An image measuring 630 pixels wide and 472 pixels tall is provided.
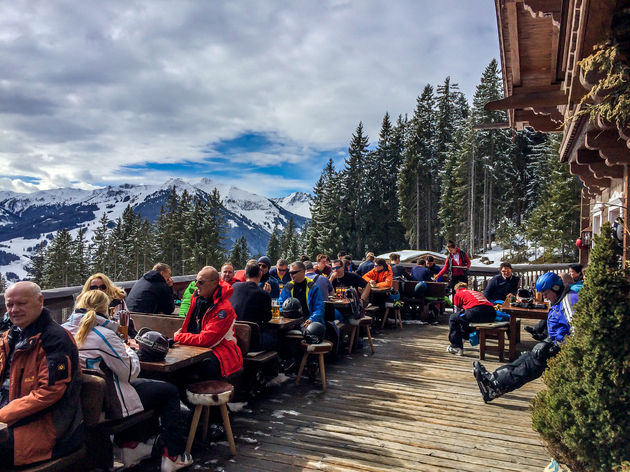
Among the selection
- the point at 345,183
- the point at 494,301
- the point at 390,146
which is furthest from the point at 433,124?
the point at 494,301

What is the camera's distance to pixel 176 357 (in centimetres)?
374

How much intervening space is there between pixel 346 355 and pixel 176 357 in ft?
12.6

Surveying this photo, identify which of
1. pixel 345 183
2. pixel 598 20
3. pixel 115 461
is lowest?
pixel 115 461

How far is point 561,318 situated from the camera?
4.89 meters

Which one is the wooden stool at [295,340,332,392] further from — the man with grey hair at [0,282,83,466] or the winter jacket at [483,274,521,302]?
the winter jacket at [483,274,521,302]

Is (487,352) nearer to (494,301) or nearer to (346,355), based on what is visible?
Answer: (494,301)

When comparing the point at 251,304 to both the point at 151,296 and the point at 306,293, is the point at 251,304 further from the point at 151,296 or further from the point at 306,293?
the point at 151,296

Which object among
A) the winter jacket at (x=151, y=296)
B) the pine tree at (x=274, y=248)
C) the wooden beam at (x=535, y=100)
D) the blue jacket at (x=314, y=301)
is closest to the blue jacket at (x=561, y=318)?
the wooden beam at (x=535, y=100)

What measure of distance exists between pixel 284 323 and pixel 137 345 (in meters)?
2.00

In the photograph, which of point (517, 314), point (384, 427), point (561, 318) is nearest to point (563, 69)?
point (561, 318)

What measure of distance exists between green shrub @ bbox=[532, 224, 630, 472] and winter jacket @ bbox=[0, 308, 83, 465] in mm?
3063

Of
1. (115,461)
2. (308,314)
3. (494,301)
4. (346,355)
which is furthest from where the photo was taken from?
(494,301)

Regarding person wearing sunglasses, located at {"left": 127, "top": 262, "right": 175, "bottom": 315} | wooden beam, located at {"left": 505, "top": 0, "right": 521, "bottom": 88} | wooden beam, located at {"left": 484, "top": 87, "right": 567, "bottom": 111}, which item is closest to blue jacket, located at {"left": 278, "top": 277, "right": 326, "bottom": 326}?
person wearing sunglasses, located at {"left": 127, "top": 262, "right": 175, "bottom": 315}

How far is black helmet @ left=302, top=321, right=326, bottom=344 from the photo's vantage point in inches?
217
